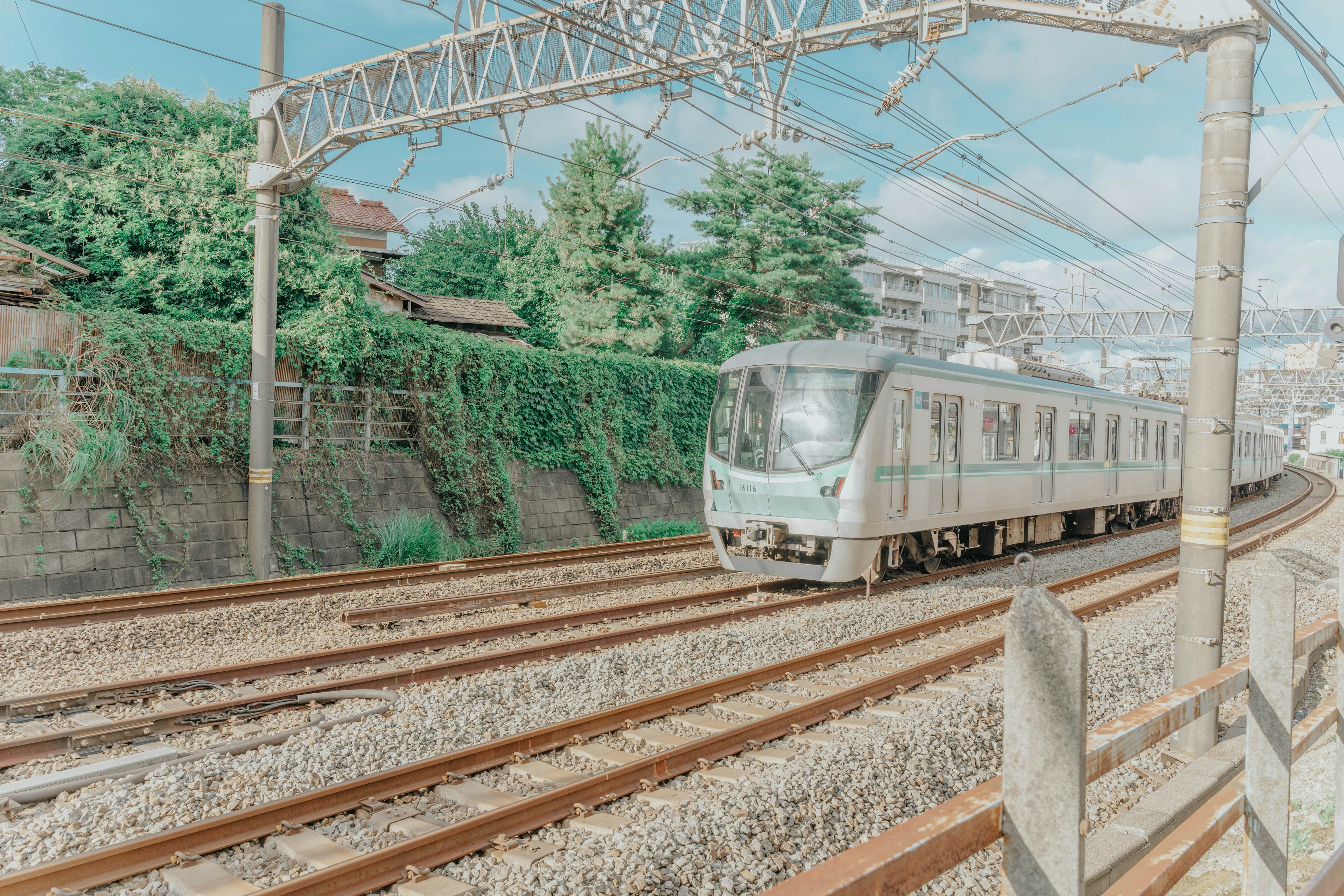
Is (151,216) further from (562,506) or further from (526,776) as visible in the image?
(526,776)

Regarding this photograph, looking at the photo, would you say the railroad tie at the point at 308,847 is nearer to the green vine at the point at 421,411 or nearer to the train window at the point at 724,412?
the train window at the point at 724,412

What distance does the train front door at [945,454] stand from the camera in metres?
11.7

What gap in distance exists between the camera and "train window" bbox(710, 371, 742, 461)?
38.0 ft

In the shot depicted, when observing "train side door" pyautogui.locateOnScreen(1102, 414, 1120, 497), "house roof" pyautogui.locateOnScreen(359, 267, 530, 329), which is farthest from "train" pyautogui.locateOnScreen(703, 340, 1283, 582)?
"house roof" pyautogui.locateOnScreen(359, 267, 530, 329)

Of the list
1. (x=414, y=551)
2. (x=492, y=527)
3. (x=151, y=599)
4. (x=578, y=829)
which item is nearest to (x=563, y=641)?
(x=578, y=829)

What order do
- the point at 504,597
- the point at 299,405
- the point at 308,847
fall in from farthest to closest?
the point at 299,405, the point at 504,597, the point at 308,847

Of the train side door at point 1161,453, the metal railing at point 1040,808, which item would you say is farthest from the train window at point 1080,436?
the metal railing at point 1040,808

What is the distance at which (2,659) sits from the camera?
301 inches

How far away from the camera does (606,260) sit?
2886 centimetres

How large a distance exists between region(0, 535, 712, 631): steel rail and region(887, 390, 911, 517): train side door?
5173mm

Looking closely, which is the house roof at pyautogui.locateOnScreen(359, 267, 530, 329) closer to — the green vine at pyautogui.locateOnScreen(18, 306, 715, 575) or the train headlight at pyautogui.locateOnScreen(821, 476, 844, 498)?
the green vine at pyautogui.locateOnScreen(18, 306, 715, 575)

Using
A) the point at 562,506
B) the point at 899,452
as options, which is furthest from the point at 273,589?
the point at 562,506

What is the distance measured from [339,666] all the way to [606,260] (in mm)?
22636

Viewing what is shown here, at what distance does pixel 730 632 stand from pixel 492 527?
360 inches
